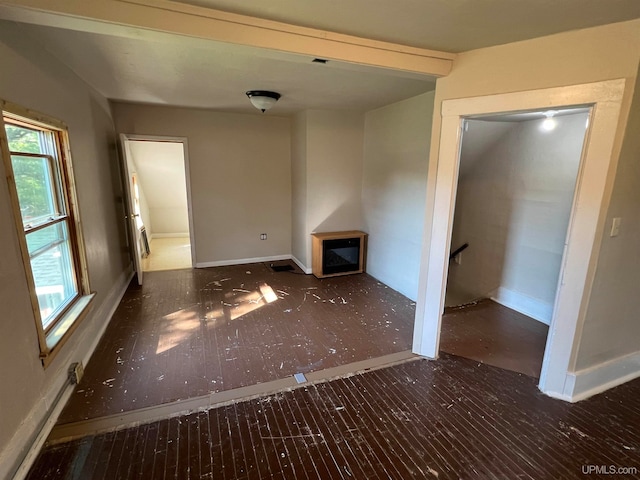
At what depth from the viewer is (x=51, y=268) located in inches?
91.1

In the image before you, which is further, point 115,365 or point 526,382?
point 115,365

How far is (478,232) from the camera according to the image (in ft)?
13.1

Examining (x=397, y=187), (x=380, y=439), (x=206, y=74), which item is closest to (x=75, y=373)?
(x=380, y=439)

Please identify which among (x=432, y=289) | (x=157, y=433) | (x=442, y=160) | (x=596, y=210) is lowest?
(x=157, y=433)

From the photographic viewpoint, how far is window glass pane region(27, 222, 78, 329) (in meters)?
2.08

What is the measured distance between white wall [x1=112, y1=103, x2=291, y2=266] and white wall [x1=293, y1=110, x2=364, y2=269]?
45cm

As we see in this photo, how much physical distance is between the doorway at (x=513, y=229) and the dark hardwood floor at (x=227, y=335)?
2.61 feet

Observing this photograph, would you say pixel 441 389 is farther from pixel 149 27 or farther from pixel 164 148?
pixel 164 148

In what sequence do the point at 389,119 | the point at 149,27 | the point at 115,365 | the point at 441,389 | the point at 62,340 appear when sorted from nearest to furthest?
the point at 149,27 < the point at 62,340 < the point at 441,389 < the point at 115,365 < the point at 389,119

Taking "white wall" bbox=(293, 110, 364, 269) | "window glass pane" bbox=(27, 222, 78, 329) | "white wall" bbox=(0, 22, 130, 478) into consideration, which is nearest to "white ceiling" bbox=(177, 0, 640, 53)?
"white wall" bbox=(0, 22, 130, 478)

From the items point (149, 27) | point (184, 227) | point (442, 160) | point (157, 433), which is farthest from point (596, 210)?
point (184, 227)

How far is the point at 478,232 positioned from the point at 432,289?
1.96 metres

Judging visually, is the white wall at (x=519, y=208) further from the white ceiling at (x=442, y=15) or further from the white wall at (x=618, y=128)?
the white ceiling at (x=442, y=15)

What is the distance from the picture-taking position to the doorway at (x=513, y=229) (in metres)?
2.89
